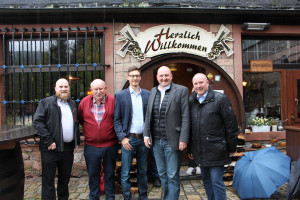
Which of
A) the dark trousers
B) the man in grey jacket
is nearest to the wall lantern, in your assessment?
the man in grey jacket

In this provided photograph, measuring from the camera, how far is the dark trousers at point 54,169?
10.9 feet

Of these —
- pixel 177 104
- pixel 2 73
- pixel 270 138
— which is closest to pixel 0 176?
pixel 177 104

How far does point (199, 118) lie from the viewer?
309 cm

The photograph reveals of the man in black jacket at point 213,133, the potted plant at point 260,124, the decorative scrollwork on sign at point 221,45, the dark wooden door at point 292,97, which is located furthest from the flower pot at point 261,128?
the man in black jacket at point 213,133

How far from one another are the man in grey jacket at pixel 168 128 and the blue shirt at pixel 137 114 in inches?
9.0

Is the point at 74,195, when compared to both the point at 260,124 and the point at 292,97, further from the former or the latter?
the point at 292,97

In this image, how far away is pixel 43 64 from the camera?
18.8ft

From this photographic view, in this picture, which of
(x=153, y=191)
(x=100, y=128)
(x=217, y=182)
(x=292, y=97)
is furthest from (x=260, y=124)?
(x=100, y=128)

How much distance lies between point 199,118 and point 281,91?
430cm

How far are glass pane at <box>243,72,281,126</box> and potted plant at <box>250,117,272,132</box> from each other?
300 mm

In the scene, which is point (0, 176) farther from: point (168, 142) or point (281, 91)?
point (281, 91)

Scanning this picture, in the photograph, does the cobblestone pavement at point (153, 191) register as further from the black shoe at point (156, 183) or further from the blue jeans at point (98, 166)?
the blue jeans at point (98, 166)

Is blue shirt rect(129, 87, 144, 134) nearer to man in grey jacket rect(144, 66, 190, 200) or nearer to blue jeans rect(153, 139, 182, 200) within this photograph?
man in grey jacket rect(144, 66, 190, 200)

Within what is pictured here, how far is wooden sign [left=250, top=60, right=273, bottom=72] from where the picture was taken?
240 inches
